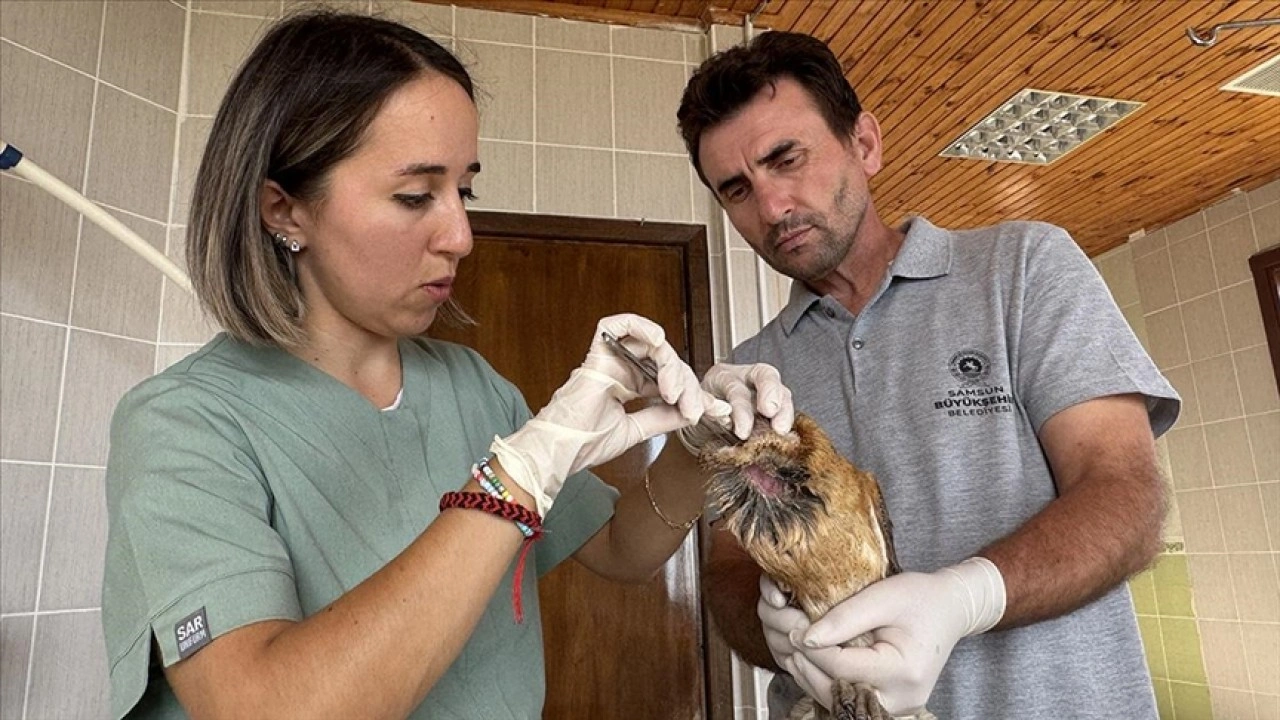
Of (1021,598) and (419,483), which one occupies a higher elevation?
(419,483)

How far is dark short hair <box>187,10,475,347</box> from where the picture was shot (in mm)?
936

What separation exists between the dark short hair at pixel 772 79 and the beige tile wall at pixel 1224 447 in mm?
3960

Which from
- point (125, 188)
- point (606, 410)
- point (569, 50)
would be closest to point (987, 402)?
point (606, 410)

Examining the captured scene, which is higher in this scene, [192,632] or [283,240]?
[283,240]

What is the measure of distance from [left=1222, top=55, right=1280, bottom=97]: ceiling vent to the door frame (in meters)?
2.40

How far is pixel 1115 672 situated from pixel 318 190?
1.13 metres

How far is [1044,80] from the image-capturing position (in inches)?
130

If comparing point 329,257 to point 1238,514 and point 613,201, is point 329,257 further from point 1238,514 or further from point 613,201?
point 1238,514

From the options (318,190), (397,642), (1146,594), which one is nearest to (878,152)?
(318,190)

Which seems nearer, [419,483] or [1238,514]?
[419,483]

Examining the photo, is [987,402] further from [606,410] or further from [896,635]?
[606,410]

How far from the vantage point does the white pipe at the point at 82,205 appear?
5.44 ft

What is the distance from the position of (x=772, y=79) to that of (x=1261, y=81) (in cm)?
303

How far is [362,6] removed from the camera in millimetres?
2500
